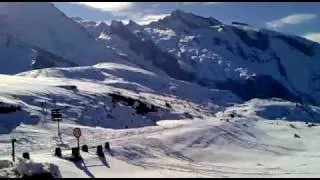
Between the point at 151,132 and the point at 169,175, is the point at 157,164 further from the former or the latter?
the point at 151,132

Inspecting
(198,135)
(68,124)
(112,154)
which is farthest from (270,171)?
(68,124)

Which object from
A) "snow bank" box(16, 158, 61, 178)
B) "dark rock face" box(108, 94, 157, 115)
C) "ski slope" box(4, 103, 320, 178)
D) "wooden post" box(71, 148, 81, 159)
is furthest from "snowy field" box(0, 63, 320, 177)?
"snow bank" box(16, 158, 61, 178)

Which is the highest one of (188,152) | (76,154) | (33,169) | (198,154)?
(76,154)

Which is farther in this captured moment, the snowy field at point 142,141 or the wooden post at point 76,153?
the snowy field at point 142,141

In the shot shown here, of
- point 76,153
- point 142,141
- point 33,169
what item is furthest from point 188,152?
point 33,169

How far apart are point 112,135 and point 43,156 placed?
1715 centimetres

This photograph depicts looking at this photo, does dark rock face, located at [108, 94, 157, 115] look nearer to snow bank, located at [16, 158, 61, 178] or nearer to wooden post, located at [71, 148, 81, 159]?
wooden post, located at [71, 148, 81, 159]

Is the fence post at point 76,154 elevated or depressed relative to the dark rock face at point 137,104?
depressed

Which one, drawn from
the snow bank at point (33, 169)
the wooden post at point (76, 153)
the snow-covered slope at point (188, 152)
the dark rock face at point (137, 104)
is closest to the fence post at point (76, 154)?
the wooden post at point (76, 153)

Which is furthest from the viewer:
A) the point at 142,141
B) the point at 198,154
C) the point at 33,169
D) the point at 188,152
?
the point at 188,152

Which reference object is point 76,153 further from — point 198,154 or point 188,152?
point 198,154

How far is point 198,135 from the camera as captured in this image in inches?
2426

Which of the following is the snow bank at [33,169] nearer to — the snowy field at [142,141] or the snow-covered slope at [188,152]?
the snow-covered slope at [188,152]

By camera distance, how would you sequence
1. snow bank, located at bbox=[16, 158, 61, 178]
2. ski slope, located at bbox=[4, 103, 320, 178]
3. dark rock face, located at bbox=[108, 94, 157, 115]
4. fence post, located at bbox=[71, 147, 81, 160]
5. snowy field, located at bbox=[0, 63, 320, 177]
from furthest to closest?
dark rock face, located at bbox=[108, 94, 157, 115], snowy field, located at bbox=[0, 63, 320, 177], fence post, located at bbox=[71, 147, 81, 160], ski slope, located at bbox=[4, 103, 320, 178], snow bank, located at bbox=[16, 158, 61, 178]
